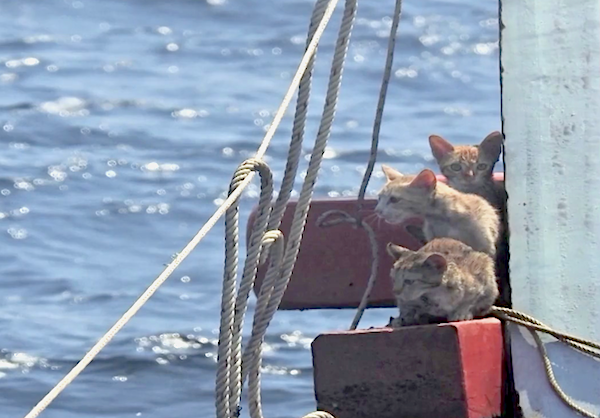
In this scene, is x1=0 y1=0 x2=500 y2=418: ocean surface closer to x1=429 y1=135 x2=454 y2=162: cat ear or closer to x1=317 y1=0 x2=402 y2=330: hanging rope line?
x1=429 y1=135 x2=454 y2=162: cat ear

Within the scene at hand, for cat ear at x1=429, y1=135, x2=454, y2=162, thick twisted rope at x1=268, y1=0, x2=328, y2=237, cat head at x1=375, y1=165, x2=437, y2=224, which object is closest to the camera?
thick twisted rope at x1=268, y1=0, x2=328, y2=237

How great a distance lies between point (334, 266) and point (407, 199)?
0.27 meters

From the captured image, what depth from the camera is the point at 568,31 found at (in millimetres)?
3463

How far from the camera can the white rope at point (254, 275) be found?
10.1 ft

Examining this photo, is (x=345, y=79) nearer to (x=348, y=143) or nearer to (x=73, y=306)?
(x=348, y=143)

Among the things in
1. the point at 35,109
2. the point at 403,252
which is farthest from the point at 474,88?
the point at 403,252

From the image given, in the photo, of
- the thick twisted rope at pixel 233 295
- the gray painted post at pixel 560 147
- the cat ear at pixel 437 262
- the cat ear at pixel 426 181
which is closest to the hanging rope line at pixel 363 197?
the cat ear at pixel 426 181

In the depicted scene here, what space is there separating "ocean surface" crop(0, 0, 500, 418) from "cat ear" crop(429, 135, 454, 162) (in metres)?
2.23

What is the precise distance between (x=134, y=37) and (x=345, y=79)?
8.05 ft

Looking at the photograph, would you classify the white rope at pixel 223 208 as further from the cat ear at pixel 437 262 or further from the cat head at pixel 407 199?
the cat head at pixel 407 199

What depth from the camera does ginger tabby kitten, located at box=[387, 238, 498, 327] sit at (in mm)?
3615

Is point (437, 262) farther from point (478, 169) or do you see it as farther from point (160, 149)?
point (160, 149)

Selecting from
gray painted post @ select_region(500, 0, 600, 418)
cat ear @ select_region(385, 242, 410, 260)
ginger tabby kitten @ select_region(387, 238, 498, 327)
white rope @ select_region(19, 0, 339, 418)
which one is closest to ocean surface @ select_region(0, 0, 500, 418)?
cat ear @ select_region(385, 242, 410, 260)

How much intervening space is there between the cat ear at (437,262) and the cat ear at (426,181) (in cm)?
51
